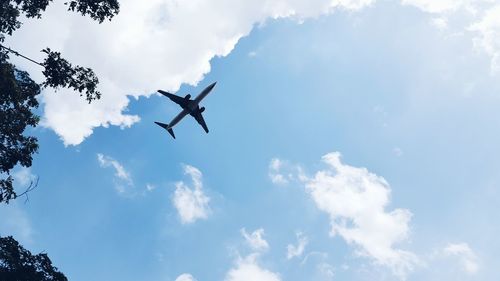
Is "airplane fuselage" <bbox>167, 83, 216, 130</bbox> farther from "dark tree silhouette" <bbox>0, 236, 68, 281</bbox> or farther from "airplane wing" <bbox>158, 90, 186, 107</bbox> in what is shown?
"dark tree silhouette" <bbox>0, 236, 68, 281</bbox>

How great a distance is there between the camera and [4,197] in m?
19.7

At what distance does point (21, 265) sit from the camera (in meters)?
20.0

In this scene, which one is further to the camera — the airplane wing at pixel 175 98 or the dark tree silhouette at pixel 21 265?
the airplane wing at pixel 175 98

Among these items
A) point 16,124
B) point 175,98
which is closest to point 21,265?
point 16,124

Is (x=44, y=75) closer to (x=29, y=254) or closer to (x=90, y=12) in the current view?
(x=90, y=12)

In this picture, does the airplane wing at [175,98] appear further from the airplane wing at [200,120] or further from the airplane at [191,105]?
the airplane wing at [200,120]

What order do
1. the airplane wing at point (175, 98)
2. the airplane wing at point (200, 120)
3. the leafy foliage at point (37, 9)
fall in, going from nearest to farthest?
the leafy foliage at point (37, 9) → the airplane wing at point (175, 98) → the airplane wing at point (200, 120)

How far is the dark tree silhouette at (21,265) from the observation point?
19.6m

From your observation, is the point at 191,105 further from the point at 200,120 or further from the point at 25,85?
the point at 25,85

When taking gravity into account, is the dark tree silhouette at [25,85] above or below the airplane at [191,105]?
below

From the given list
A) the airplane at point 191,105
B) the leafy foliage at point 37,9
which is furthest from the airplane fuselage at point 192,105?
the leafy foliage at point 37,9

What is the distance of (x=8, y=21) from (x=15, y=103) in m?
4.08

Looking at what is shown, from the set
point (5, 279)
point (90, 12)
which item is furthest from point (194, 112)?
point (5, 279)

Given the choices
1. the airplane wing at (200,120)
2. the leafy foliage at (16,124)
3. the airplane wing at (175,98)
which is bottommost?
the leafy foliage at (16,124)
